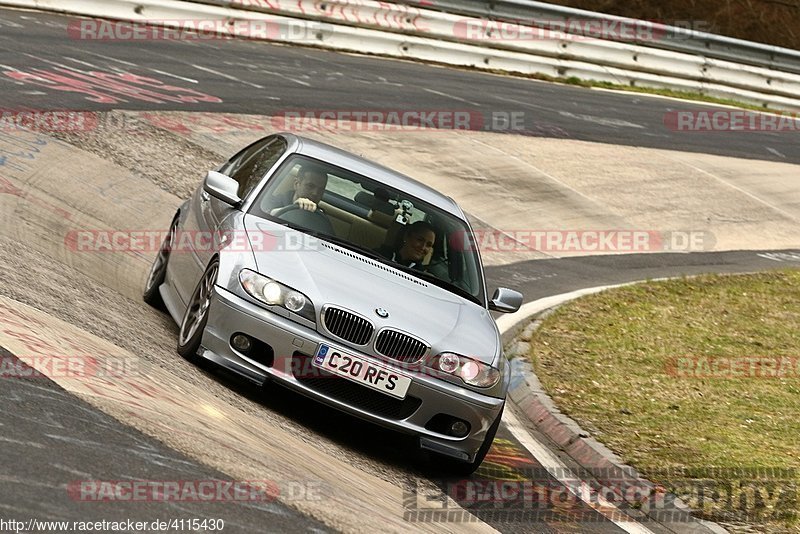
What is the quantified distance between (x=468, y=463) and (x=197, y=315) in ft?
6.30

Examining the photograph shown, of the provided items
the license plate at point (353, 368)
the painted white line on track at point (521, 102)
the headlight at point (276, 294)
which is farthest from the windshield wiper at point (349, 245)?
the painted white line on track at point (521, 102)

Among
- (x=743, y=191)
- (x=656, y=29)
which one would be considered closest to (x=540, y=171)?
(x=743, y=191)

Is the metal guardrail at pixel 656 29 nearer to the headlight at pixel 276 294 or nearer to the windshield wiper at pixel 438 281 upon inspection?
the windshield wiper at pixel 438 281

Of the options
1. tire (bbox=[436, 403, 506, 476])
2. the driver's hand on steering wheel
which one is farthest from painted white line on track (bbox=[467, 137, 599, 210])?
tire (bbox=[436, 403, 506, 476])

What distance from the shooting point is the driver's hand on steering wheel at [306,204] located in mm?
8477

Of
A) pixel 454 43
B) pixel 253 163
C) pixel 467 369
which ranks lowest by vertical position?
pixel 467 369

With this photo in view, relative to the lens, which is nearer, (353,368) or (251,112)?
(353,368)

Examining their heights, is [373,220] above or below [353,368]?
above

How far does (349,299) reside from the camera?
7.36 meters

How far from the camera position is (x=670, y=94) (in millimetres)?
28234

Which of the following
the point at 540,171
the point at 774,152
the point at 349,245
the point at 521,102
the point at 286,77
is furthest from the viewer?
the point at 774,152

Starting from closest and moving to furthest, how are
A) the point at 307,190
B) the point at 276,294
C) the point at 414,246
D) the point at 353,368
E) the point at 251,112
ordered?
1. the point at 353,368
2. the point at 276,294
3. the point at 414,246
4. the point at 307,190
5. the point at 251,112

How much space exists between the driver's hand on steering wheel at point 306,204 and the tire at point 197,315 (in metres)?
0.89

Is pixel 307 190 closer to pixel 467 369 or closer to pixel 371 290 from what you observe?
pixel 371 290
